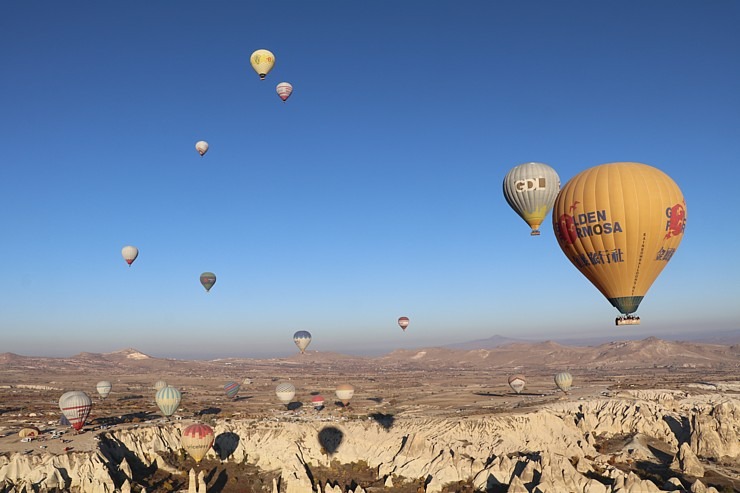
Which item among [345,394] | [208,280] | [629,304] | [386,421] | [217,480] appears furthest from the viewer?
[208,280]

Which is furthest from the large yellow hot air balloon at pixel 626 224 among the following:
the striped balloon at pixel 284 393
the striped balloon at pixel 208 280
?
the striped balloon at pixel 208 280

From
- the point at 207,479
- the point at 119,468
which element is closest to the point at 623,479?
the point at 207,479

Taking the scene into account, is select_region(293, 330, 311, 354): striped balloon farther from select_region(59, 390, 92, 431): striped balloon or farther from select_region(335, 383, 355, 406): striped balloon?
select_region(59, 390, 92, 431): striped balloon

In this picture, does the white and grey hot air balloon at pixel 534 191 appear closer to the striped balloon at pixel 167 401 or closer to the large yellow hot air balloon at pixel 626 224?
the large yellow hot air balloon at pixel 626 224

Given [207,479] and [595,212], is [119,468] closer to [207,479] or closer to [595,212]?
[207,479]

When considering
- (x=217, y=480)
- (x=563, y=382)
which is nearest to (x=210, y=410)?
(x=217, y=480)

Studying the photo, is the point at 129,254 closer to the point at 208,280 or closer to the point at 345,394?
the point at 208,280

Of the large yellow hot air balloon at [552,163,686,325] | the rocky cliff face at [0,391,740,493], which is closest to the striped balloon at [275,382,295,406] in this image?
the rocky cliff face at [0,391,740,493]
